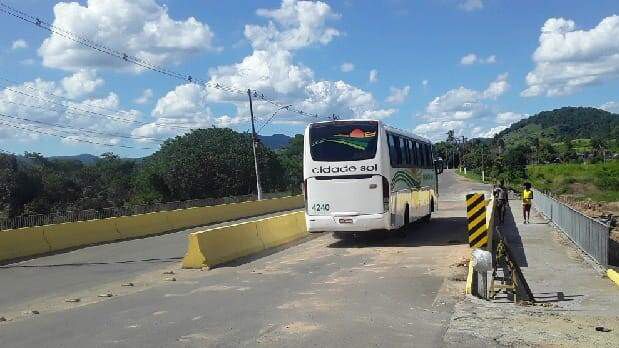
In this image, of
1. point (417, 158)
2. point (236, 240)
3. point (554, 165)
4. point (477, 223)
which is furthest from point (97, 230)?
point (554, 165)

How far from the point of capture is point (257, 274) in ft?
43.5

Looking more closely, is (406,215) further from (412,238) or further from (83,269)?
(83,269)

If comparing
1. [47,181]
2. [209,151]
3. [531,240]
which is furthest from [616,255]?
[209,151]

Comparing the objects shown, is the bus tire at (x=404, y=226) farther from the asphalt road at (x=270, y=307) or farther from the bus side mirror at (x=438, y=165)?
the bus side mirror at (x=438, y=165)

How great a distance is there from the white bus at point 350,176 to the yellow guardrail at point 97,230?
9.09 m

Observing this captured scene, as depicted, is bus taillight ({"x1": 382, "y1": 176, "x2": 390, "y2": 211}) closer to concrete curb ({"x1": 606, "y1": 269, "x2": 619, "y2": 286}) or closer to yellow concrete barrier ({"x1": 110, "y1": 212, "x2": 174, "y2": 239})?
concrete curb ({"x1": 606, "y1": 269, "x2": 619, "y2": 286})

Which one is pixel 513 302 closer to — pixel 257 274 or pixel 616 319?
pixel 616 319

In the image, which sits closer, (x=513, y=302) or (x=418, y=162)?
(x=513, y=302)

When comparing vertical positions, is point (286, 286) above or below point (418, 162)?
below

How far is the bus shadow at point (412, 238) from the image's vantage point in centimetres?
1848

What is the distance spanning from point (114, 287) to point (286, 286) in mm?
3623

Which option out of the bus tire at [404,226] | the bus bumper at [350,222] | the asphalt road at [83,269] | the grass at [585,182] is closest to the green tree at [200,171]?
the grass at [585,182]

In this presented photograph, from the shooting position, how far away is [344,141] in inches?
688

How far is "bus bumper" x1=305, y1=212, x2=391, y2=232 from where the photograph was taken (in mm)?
17234
